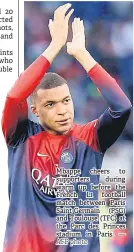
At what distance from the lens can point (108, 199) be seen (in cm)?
139

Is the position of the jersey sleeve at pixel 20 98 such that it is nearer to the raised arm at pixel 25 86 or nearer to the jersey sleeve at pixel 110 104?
the raised arm at pixel 25 86

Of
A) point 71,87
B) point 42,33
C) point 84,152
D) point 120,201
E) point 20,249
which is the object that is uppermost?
point 42,33

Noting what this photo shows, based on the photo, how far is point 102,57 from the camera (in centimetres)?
139

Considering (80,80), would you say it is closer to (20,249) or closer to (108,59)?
(108,59)

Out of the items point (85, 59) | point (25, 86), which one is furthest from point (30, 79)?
point (85, 59)

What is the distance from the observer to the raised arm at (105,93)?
1.37 metres

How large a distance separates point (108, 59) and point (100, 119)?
0.46 feet

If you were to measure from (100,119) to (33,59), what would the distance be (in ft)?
0.69

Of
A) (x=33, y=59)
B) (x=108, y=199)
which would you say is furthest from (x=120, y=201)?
(x=33, y=59)

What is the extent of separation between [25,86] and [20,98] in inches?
1.2

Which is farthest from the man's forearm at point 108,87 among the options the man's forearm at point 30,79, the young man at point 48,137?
the man's forearm at point 30,79

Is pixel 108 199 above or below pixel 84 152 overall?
below

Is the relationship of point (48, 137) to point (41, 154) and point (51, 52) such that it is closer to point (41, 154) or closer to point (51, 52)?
point (41, 154)

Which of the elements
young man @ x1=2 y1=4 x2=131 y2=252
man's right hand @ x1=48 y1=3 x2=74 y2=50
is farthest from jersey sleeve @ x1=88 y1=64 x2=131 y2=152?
man's right hand @ x1=48 y1=3 x2=74 y2=50
